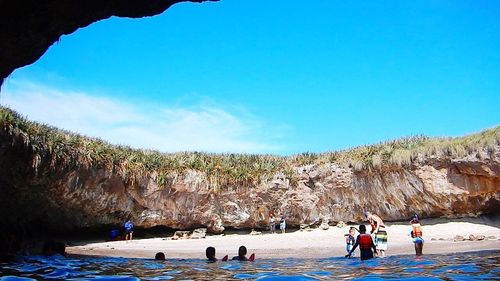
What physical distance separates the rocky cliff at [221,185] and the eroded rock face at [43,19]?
39.2 ft

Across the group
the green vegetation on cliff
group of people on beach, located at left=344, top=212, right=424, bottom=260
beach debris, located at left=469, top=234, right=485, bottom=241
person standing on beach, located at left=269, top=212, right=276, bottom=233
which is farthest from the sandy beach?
the green vegetation on cliff

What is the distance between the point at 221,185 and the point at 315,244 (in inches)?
314

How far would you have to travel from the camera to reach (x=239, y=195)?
975 inches

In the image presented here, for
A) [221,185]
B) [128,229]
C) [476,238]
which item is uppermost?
[221,185]

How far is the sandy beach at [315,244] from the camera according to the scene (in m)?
15.7

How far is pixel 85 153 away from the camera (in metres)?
20.9

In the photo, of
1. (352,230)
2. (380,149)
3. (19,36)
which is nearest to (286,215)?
(380,149)

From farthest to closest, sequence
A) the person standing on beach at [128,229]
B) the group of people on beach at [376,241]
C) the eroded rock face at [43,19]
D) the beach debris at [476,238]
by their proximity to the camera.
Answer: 1. the person standing on beach at [128,229]
2. the beach debris at [476,238]
3. the group of people on beach at [376,241]
4. the eroded rock face at [43,19]

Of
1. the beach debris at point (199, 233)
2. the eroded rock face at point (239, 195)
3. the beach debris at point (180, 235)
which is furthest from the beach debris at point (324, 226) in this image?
the beach debris at point (180, 235)

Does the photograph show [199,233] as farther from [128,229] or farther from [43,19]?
[43,19]

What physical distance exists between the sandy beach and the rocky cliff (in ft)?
4.08

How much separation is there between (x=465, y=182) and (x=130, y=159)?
17.3 m

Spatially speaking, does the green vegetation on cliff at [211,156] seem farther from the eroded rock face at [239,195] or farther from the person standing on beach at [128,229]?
the person standing on beach at [128,229]

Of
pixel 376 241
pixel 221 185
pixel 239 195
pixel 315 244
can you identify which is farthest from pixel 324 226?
pixel 376 241
